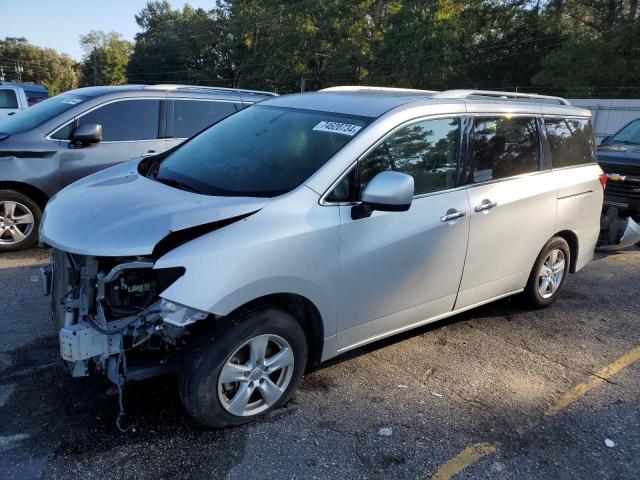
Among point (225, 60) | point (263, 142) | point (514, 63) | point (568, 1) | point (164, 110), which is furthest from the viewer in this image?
point (225, 60)

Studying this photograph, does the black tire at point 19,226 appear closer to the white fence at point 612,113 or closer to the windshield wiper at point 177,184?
the windshield wiper at point 177,184

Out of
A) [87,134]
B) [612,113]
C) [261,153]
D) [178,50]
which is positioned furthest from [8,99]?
[178,50]

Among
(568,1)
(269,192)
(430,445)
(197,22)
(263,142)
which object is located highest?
(197,22)

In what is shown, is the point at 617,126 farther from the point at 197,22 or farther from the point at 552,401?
the point at 197,22

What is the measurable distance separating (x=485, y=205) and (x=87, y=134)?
4.22 metres

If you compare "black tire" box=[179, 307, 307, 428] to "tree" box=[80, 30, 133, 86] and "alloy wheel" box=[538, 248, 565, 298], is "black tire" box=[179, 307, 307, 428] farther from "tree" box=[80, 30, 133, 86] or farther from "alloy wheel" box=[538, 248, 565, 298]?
"tree" box=[80, 30, 133, 86]

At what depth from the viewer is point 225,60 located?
6222 cm

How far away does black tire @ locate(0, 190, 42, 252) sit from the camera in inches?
229

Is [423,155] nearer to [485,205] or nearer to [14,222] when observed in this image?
[485,205]

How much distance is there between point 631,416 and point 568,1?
31486 millimetres

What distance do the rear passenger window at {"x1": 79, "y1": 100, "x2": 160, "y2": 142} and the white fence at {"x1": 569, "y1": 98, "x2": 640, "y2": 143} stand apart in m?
18.8

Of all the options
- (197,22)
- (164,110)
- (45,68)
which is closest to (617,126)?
(164,110)

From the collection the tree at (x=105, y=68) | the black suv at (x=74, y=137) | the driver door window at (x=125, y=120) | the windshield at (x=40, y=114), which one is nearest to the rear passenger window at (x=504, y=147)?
the black suv at (x=74, y=137)

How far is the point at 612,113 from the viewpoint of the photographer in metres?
20.9
